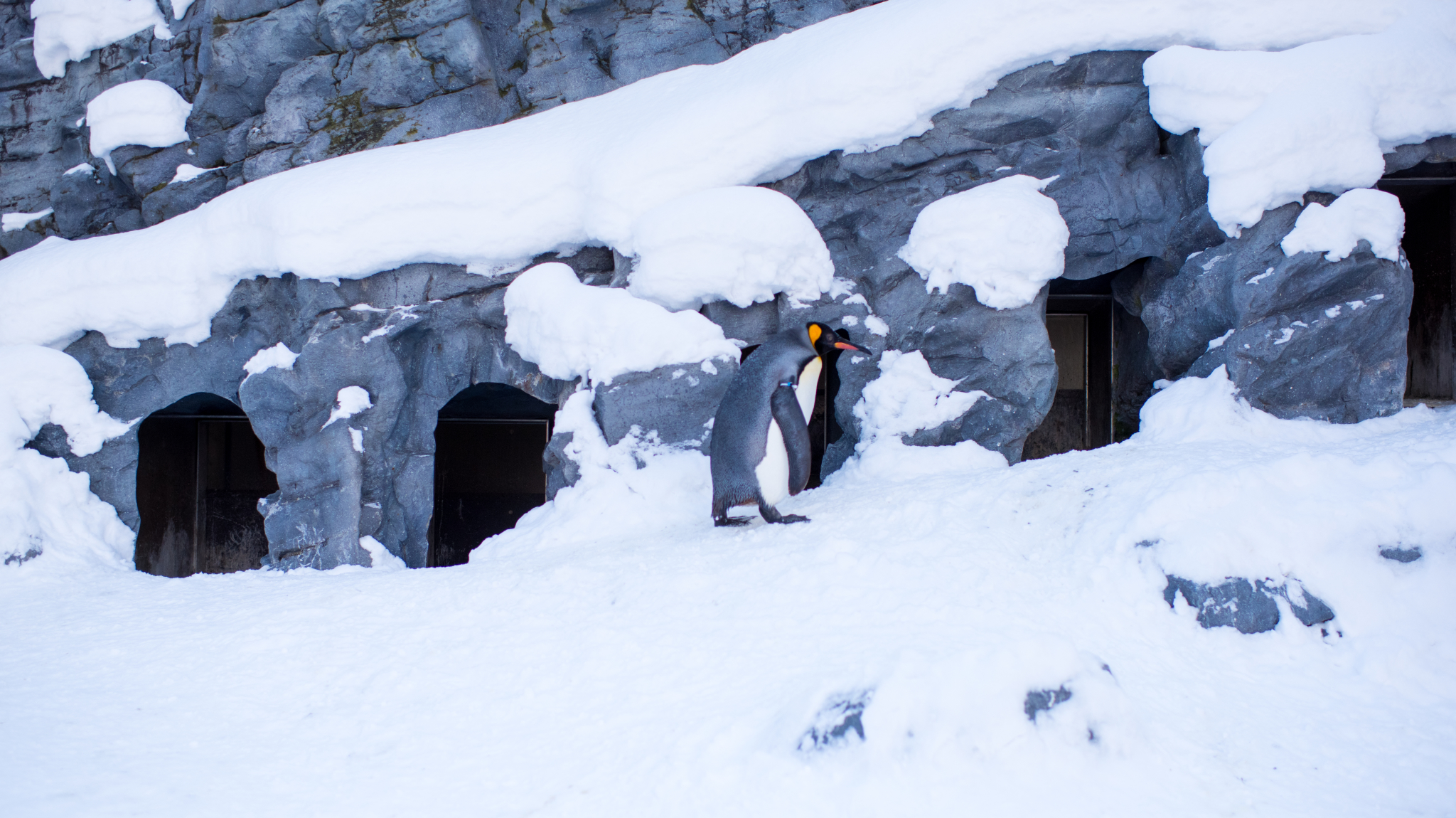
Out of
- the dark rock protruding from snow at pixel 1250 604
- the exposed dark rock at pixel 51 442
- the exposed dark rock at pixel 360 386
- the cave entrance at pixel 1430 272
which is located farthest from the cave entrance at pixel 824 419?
the exposed dark rock at pixel 51 442

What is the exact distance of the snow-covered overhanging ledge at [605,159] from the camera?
4391 mm

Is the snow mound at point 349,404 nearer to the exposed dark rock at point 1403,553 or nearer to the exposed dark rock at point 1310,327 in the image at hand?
the exposed dark rock at point 1310,327

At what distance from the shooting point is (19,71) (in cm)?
724

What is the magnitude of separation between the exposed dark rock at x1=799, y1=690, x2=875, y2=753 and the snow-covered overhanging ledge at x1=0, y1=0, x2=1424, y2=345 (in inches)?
124

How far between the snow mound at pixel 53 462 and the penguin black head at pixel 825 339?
408 centimetres

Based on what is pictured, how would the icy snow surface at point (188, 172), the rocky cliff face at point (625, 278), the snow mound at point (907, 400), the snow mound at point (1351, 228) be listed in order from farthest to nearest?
1. the icy snow surface at point (188, 172)
2. the snow mound at point (907, 400)
3. the rocky cliff face at point (625, 278)
4. the snow mound at point (1351, 228)

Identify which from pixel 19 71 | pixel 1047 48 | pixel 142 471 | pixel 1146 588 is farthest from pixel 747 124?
pixel 19 71

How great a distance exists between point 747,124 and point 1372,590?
3.43 meters

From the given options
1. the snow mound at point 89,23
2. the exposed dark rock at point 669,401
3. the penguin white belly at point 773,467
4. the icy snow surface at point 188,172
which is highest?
the snow mound at point 89,23

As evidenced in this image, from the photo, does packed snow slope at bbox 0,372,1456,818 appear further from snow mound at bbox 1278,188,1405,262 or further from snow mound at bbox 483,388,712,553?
snow mound at bbox 1278,188,1405,262

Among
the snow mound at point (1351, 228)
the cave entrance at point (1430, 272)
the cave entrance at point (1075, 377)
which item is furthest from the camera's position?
the cave entrance at point (1075, 377)

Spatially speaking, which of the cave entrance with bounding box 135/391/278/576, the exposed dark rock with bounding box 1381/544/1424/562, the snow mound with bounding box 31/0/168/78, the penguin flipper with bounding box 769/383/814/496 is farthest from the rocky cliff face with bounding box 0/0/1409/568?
the cave entrance with bounding box 135/391/278/576

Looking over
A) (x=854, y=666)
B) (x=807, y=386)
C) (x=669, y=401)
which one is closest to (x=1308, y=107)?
(x=807, y=386)

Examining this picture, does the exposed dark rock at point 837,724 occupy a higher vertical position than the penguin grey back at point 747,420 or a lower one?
lower
